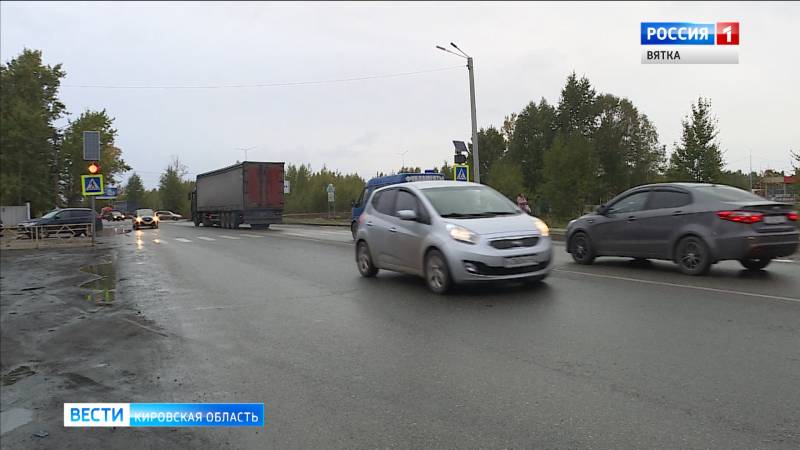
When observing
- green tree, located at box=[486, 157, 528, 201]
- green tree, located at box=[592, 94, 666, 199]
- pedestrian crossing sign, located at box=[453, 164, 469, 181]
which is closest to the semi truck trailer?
pedestrian crossing sign, located at box=[453, 164, 469, 181]

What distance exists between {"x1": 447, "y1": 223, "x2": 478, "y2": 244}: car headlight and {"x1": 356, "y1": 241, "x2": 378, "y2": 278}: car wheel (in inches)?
104

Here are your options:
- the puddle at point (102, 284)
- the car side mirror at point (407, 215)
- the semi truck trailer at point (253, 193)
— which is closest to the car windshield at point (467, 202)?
the car side mirror at point (407, 215)

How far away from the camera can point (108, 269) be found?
47.3 ft

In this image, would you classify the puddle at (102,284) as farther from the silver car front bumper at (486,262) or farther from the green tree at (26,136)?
the green tree at (26,136)

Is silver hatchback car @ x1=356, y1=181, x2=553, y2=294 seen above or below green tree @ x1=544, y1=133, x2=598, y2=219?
below

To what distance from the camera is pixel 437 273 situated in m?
8.55

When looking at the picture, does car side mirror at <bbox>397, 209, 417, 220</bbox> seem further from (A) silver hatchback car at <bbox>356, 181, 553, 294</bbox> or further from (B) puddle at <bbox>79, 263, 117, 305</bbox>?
(B) puddle at <bbox>79, 263, 117, 305</bbox>

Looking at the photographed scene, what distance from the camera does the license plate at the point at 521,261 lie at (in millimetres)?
8094

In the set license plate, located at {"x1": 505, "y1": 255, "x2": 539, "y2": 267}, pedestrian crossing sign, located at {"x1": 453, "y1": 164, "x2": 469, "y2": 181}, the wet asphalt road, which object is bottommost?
the wet asphalt road

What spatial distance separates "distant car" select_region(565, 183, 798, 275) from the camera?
9078mm

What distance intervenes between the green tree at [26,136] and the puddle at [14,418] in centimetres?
3157

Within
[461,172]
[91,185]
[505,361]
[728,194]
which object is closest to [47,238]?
[91,185]

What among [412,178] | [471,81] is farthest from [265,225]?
[412,178]

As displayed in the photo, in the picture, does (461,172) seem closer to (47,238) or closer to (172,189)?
(47,238)
